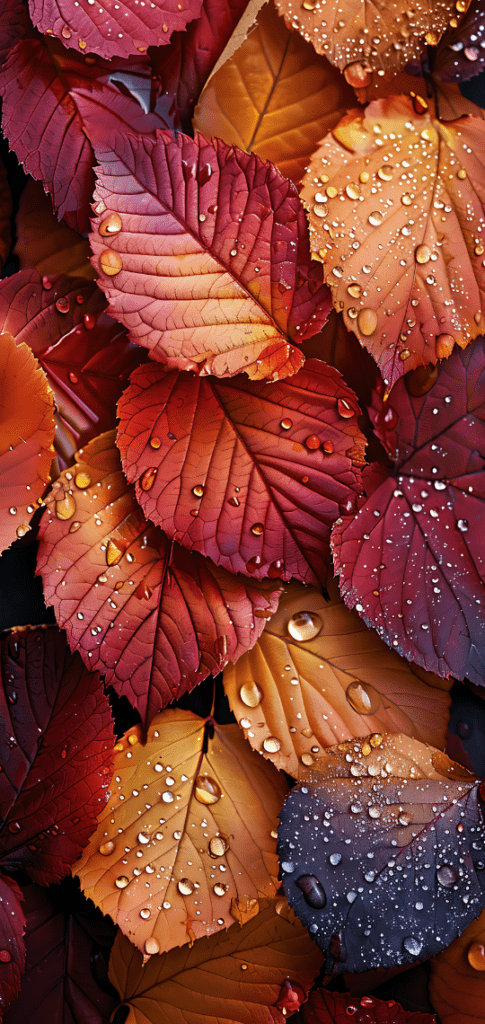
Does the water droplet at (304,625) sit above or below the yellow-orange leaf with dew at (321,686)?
above

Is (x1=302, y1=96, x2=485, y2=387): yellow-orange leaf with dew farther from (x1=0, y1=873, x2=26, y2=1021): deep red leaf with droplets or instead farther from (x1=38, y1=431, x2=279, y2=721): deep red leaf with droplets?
(x1=0, y1=873, x2=26, y2=1021): deep red leaf with droplets

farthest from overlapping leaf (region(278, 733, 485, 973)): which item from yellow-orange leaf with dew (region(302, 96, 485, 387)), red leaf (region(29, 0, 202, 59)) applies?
red leaf (region(29, 0, 202, 59))

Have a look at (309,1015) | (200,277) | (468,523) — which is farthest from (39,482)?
(309,1015)

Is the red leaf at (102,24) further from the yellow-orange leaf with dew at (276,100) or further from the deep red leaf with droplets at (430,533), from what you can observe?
the deep red leaf with droplets at (430,533)

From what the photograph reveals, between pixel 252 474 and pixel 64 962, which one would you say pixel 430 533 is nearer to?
pixel 252 474

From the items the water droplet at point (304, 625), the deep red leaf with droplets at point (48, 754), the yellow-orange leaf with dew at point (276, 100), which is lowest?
the water droplet at point (304, 625)

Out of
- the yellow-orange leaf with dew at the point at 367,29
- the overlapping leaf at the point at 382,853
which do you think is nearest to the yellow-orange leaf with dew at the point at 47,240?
the yellow-orange leaf with dew at the point at 367,29

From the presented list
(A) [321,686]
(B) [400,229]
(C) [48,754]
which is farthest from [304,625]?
(B) [400,229]
